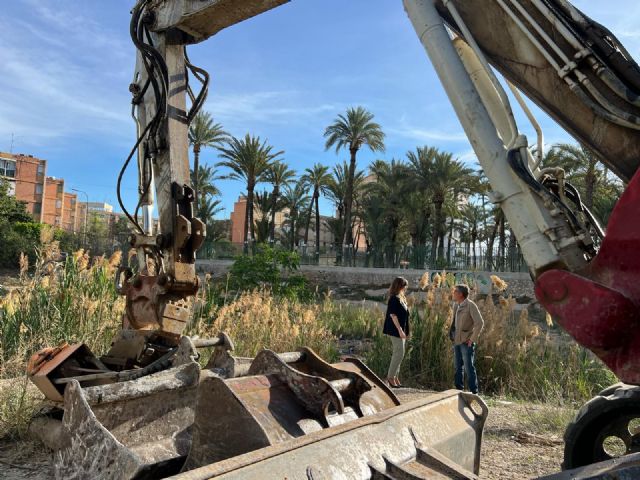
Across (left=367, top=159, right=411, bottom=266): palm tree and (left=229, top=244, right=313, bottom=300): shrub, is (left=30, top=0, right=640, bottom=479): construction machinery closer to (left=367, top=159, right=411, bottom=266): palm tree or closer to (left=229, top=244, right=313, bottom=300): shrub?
(left=229, top=244, right=313, bottom=300): shrub

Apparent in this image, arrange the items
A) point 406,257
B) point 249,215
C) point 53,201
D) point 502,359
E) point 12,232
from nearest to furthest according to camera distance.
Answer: point 502,359 < point 406,257 < point 12,232 < point 249,215 < point 53,201

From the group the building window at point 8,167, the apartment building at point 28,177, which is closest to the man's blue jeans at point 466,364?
the apartment building at point 28,177

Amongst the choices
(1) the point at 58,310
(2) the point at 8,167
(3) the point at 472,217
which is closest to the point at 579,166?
(3) the point at 472,217

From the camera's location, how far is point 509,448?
5.46 metres

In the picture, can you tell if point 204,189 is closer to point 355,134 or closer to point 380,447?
point 355,134

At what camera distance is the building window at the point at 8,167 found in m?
74.2

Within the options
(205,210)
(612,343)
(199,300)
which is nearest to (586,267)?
(612,343)

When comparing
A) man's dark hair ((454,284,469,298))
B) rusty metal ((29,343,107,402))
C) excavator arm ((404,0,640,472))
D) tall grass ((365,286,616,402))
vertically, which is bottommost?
tall grass ((365,286,616,402))

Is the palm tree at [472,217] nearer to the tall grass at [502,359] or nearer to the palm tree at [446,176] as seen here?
the palm tree at [446,176]

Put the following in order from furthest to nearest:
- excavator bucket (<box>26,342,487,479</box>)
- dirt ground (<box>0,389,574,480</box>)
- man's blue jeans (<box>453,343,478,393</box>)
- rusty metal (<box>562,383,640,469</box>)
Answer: man's blue jeans (<box>453,343,478,393</box>), dirt ground (<box>0,389,574,480</box>), rusty metal (<box>562,383,640,469</box>), excavator bucket (<box>26,342,487,479</box>)

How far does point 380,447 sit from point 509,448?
327 centimetres

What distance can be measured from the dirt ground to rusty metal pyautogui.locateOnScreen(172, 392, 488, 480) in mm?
1377

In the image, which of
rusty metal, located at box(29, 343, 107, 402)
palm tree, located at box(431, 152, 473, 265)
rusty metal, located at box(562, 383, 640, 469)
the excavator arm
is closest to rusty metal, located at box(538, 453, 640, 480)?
the excavator arm

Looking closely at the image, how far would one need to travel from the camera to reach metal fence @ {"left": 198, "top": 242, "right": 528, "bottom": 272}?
27292 millimetres
